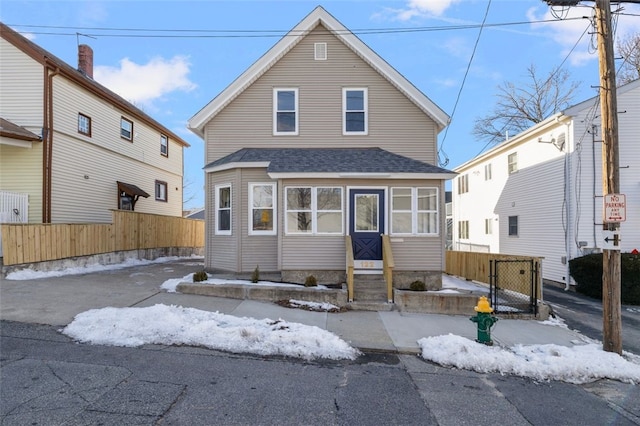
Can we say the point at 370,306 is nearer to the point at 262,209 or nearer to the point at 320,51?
the point at 262,209

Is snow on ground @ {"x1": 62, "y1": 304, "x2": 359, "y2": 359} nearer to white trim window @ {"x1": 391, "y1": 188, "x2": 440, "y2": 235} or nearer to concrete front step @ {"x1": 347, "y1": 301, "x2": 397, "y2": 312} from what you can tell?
concrete front step @ {"x1": 347, "y1": 301, "x2": 397, "y2": 312}

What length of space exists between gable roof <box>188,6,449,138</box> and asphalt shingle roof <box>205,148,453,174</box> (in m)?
1.63

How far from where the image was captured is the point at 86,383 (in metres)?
4.30

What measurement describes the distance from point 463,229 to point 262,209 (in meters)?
16.7

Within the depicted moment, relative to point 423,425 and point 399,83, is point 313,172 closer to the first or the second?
point 399,83

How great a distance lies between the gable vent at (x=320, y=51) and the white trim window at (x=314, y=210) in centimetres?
468

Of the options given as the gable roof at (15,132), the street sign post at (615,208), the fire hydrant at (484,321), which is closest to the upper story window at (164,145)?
the gable roof at (15,132)

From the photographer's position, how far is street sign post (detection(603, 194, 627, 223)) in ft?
21.1

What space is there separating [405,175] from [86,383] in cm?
855

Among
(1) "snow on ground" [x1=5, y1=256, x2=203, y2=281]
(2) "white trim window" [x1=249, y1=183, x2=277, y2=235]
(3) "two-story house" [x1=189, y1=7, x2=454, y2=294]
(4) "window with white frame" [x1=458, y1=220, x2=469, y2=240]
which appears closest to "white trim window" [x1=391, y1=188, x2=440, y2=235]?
(3) "two-story house" [x1=189, y1=7, x2=454, y2=294]

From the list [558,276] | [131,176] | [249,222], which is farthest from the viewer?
[131,176]

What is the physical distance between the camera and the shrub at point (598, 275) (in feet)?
36.9

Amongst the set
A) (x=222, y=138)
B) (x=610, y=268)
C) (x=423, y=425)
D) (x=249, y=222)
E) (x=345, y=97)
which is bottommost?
(x=423, y=425)

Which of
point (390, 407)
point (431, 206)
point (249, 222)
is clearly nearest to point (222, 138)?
point (249, 222)
